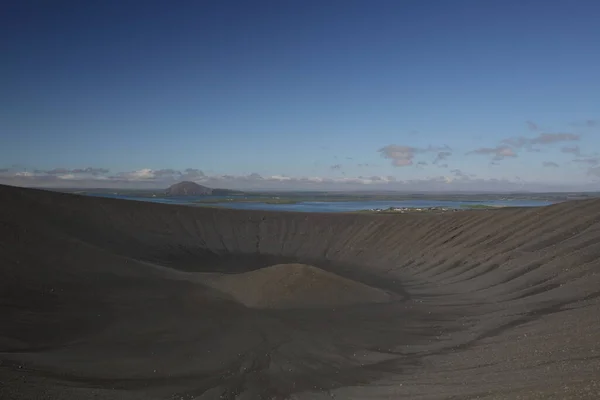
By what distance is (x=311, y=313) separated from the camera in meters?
15.9

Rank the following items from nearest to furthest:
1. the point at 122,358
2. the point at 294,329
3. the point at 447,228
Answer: the point at 122,358 < the point at 294,329 < the point at 447,228

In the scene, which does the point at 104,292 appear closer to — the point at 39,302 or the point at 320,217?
the point at 39,302

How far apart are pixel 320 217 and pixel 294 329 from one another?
80.9 ft

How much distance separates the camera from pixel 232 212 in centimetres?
3903

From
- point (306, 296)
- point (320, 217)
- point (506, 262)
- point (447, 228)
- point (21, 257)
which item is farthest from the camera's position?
point (320, 217)

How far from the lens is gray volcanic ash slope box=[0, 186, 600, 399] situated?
909 centimetres

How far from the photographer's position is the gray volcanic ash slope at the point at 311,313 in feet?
29.8

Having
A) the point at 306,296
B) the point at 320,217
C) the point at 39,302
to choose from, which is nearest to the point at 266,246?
the point at 320,217

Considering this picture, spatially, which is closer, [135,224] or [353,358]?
[353,358]

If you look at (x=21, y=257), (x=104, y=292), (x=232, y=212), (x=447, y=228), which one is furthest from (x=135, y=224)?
(x=447, y=228)

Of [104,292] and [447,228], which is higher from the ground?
[447,228]

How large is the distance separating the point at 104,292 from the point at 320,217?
75.0 ft

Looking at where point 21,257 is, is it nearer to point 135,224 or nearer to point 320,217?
point 135,224

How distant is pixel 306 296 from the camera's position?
17453 mm
